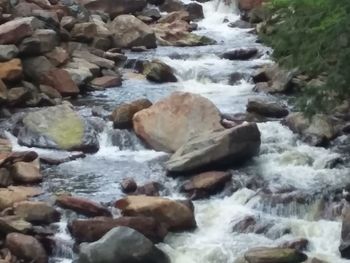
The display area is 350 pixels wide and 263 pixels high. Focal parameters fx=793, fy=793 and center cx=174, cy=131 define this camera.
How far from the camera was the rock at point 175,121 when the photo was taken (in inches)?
477

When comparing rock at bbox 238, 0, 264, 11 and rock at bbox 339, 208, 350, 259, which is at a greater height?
rock at bbox 339, 208, 350, 259

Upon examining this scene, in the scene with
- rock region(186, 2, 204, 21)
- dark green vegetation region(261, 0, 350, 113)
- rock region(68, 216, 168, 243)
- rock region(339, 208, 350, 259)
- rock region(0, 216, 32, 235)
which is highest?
dark green vegetation region(261, 0, 350, 113)

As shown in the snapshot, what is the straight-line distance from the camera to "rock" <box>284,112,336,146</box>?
12.0 metres

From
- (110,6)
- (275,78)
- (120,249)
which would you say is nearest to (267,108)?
(275,78)

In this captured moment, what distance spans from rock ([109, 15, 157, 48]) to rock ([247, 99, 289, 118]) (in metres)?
5.92

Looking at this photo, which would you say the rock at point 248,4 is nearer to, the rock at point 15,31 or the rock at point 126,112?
the rock at point 15,31

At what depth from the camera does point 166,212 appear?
9375 millimetres

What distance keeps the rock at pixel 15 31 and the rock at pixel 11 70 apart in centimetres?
57

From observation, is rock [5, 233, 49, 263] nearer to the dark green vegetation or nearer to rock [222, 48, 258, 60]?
the dark green vegetation

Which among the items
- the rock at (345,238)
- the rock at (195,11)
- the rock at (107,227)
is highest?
the rock at (345,238)

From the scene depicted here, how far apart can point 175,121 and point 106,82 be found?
3833mm

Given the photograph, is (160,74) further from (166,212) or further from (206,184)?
(166,212)

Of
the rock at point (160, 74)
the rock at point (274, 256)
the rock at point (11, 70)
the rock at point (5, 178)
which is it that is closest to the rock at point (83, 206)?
the rock at point (5, 178)

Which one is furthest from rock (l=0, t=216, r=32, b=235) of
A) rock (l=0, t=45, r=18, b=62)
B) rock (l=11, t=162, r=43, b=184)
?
rock (l=0, t=45, r=18, b=62)
